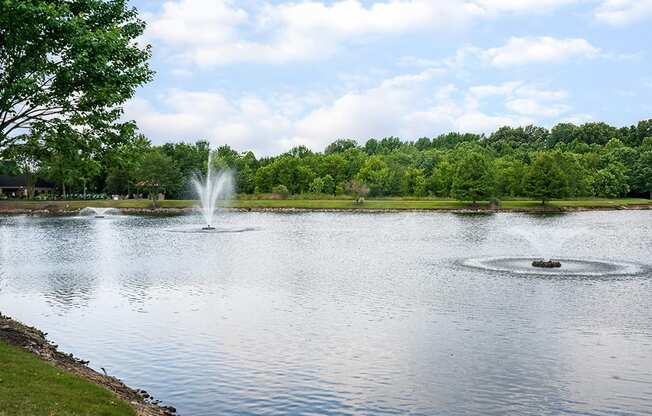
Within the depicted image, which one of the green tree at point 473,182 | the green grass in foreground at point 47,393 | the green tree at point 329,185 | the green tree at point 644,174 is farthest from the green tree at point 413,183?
the green grass in foreground at point 47,393

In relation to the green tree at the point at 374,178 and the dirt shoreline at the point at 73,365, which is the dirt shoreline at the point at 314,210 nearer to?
the green tree at the point at 374,178

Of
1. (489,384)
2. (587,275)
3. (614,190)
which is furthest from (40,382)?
(614,190)

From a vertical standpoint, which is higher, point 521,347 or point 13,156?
point 13,156

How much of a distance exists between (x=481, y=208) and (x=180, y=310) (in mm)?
110584

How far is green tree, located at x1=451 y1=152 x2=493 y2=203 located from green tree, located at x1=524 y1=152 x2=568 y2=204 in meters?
8.86

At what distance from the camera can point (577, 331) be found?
78.5 ft

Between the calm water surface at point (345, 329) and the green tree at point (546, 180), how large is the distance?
275 ft

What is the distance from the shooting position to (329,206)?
13988 cm

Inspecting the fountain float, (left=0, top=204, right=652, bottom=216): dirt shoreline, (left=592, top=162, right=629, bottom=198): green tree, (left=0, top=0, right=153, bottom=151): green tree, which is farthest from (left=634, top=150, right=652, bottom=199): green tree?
(left=0, top=0, right=153, bottom=151): green tree

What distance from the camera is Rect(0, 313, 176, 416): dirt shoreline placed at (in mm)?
15672

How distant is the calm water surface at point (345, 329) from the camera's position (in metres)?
17.1

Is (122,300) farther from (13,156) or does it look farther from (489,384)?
(489,384)

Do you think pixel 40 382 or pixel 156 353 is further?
pixel 156 353

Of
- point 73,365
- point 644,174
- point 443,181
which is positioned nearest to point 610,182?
point 644,174
